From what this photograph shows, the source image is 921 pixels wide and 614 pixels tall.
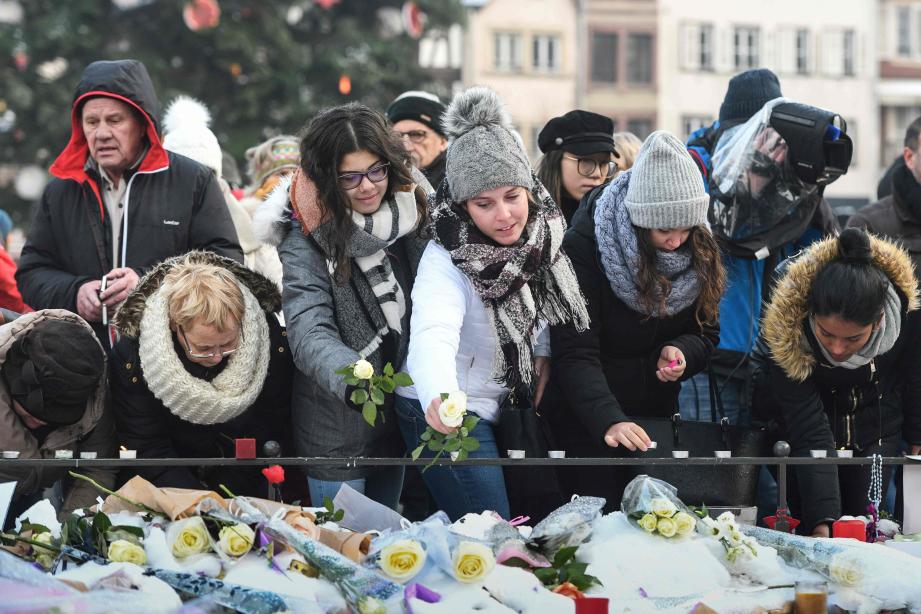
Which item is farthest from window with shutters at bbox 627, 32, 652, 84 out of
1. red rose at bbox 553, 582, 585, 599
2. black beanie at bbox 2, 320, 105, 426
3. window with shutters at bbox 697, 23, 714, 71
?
red rose at bbox 553, 582, 585, 599

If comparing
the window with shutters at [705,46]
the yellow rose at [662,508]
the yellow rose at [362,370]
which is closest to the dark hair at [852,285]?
the yellow rose at [662,508]

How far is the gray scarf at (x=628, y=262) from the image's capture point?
13.2ft

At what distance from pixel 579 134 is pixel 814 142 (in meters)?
0.88

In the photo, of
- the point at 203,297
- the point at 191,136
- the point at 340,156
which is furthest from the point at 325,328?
the point at 191,136

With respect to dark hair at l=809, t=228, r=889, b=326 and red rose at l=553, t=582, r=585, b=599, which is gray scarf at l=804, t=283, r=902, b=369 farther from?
red rose at l=553, t=582, r=585, b=599

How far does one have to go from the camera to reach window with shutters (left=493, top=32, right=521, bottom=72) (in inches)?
1447

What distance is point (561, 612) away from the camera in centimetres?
281

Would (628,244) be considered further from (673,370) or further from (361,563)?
(361,563)

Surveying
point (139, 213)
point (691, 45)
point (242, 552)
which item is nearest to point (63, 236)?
point (139, 213)

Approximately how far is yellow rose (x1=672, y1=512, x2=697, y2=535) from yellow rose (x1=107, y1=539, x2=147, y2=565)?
3.97 feet

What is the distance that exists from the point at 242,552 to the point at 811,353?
1.90 meters

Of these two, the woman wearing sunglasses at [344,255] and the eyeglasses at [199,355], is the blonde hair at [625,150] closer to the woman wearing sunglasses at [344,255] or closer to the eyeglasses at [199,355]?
the woman wearing sunglasses at [344,255]

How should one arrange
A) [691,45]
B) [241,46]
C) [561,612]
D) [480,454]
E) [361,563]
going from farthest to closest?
1. [691,45]
2. [241,46]
3. [480,454]
4. [361,563]
5. [561,612]

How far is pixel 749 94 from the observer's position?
506 cm
